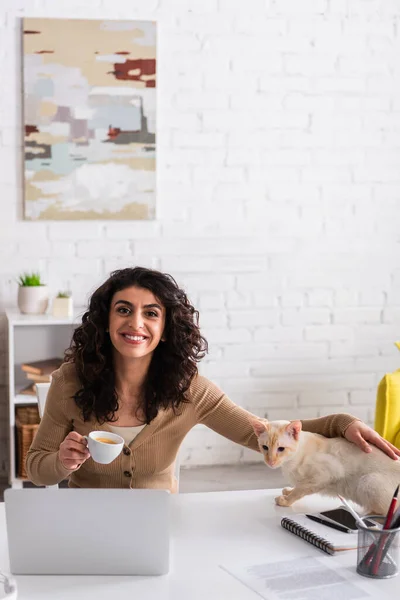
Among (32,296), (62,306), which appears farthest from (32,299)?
(62,306)

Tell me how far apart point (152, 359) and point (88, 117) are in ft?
6.38

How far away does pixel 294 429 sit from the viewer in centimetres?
179

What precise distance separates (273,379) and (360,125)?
4.16 feet

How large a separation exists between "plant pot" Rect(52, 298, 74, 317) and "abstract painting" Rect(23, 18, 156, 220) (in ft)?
1.31

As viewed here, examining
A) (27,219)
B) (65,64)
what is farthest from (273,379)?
(65,64)

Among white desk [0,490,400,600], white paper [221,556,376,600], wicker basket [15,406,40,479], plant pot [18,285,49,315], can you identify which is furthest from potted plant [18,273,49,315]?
white paper [221,556,376,600]

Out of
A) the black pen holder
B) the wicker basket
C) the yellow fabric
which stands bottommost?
the wicker basket

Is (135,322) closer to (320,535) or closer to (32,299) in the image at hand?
(320,535)

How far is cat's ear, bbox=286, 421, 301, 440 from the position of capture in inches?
70.1

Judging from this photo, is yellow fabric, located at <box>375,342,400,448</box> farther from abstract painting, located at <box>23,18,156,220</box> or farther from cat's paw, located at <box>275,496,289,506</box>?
abstract painting, located at <box>23,18,156,220</box>

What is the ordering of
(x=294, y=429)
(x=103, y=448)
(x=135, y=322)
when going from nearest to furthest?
(x=103, y=448), (x=294, y=429), (x=135, y=322)

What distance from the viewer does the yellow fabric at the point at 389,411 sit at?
3.03 metres

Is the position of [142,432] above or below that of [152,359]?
below

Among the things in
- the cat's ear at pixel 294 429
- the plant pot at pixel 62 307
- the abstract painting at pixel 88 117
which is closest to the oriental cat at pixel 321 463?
the cat's ear at pixel 294 429
